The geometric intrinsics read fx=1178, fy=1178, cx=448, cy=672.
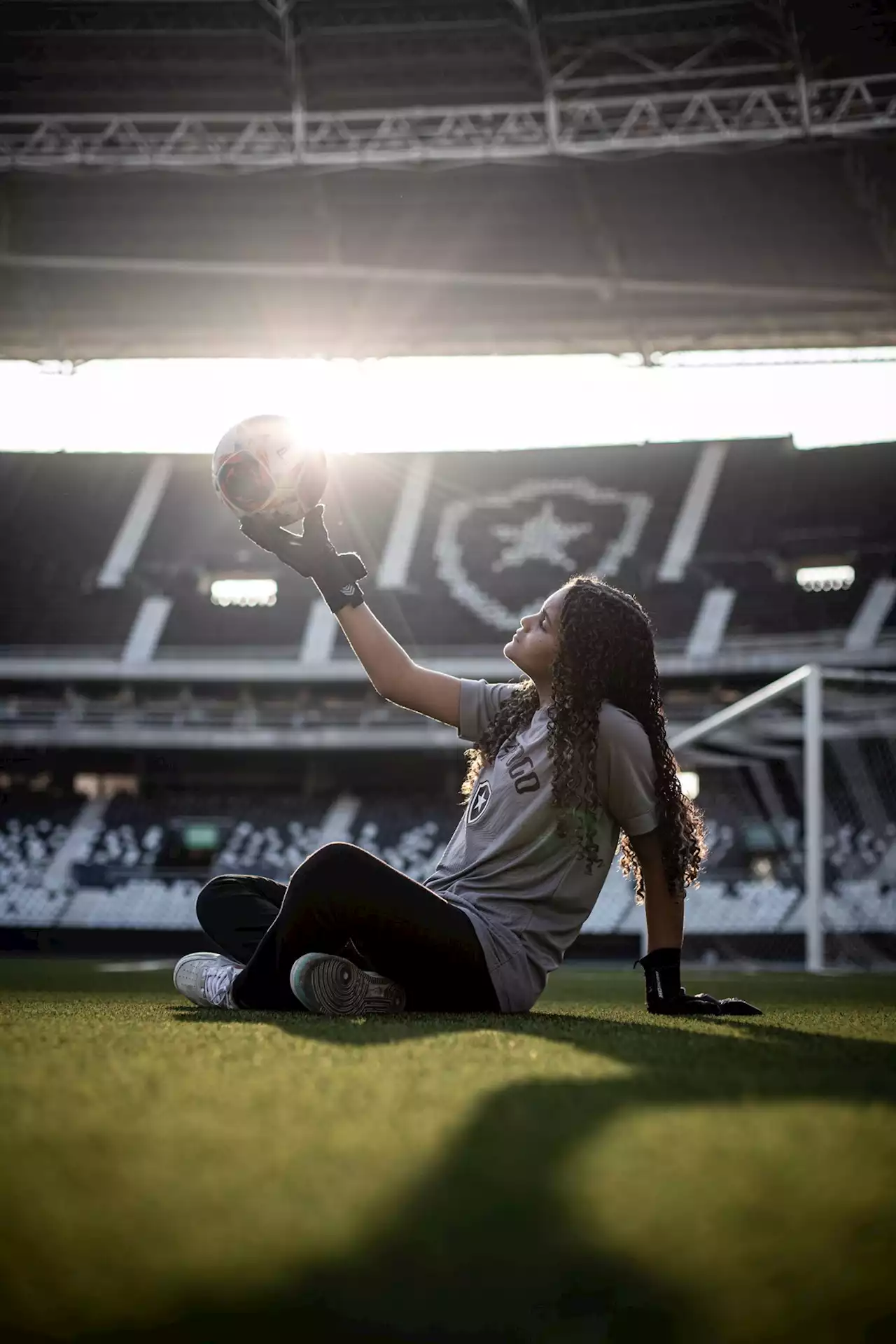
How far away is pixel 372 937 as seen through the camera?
2.35m

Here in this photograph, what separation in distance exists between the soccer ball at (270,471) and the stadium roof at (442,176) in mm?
7755

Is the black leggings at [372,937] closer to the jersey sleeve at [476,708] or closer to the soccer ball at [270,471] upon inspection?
the jersey sleeve at [476,708]

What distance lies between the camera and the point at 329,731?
17125 millimetres

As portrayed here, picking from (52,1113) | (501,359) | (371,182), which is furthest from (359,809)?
(52,1113)

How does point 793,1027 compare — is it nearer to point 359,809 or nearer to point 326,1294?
point 326,1294

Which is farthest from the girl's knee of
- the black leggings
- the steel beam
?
the steel beam

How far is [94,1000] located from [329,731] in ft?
44.2

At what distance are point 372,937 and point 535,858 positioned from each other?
40cm

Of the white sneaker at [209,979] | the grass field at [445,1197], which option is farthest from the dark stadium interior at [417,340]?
the grass field at [445,1197]

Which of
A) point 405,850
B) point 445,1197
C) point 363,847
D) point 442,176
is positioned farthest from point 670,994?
point 405,850

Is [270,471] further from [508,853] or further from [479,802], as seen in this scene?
[508,853]

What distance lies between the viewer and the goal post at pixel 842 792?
11805 mm

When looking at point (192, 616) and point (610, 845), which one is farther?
point (192, 616)

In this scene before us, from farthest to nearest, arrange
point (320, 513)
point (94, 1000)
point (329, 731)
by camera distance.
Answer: point (329, 731)
point (94, 1000)
point (320, 513)
